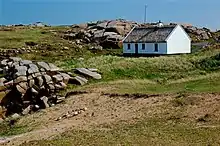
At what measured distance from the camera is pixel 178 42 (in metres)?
69.1

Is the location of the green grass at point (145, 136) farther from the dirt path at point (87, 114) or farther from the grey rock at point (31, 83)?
the grey rock at point (31, 83)

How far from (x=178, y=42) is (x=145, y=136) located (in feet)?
148

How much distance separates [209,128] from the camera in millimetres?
26578

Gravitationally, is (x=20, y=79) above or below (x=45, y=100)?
above

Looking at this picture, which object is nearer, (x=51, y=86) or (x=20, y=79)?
(x=51, y=86)

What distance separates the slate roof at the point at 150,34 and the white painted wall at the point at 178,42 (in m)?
0.79

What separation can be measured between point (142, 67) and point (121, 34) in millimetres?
40442

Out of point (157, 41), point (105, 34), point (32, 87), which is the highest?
point (105, 34)

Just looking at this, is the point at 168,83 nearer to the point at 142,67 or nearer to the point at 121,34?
the point at 142,67

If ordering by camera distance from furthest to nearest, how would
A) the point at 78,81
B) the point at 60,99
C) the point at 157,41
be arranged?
the point at 157,41 < the point at 78,81 < the point at 60,99

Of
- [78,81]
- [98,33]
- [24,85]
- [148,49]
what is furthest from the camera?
[98,33]

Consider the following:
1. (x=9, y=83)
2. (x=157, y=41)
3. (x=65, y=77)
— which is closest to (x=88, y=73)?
(x=65, y=77)

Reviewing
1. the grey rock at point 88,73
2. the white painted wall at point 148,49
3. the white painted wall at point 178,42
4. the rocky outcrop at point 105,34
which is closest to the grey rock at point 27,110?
the grey rock at point 88,73

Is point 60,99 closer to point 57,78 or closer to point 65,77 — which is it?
point 57,78
